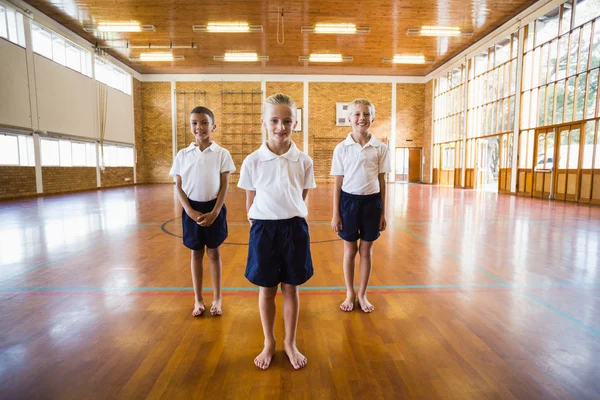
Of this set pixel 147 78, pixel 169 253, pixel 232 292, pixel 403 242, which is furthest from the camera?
pixel 147 78

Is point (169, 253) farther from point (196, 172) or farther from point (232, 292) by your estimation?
point (196, 172)

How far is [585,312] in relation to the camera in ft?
7.90

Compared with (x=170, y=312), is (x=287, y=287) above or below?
above

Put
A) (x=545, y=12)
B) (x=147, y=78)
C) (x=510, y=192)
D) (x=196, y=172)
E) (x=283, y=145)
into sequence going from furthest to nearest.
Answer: (x=147, y=78), (x=510, y=192), (x=545, y=12), (x=196, y=172), (x=283, y=145)

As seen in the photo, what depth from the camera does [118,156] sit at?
54.1 feet

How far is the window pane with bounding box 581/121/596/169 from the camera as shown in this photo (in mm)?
9135

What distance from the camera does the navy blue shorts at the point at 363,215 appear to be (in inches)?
94.2

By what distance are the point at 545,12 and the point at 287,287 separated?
1304cm

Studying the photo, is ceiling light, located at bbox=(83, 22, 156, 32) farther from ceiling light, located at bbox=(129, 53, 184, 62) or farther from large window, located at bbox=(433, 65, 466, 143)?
large window, located at bbox=(433, 65, 466, 143)

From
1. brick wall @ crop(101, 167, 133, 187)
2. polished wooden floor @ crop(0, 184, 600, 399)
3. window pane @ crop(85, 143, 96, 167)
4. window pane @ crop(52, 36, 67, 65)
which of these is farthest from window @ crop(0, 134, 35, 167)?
polished wooden floor @ crop(0, 184, 600, 399)

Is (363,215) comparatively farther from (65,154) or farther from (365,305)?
(65,154)

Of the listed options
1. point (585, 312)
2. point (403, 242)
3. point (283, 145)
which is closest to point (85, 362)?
point (283, 145)

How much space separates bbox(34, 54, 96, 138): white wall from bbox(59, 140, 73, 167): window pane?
1.34 ft

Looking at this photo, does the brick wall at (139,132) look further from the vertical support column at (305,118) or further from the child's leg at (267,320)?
the child's leg at (267,320)
